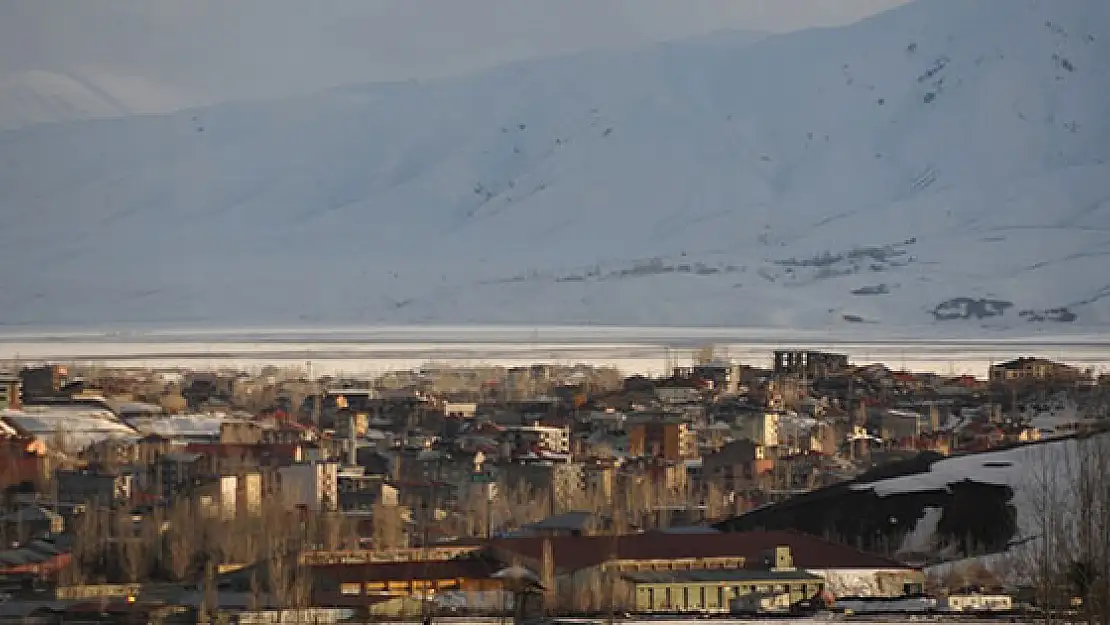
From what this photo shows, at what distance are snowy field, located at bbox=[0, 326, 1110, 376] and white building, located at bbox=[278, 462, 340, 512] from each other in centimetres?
1792

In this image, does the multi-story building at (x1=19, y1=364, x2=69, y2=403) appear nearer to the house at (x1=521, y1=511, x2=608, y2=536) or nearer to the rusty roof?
the house at (x1=521, y1=511, x2=608, y2=536)

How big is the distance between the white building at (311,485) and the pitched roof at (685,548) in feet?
11.7

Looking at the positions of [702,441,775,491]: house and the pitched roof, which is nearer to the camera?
the pitched roof

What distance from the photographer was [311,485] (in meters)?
24.7

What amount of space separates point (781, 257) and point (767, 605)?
6412 cm

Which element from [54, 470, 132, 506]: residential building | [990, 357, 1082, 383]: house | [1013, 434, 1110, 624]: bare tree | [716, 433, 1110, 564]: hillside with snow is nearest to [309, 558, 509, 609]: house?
[1013, 434, 1110, 624]: bare tree

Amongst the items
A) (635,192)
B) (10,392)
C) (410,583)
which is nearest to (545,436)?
(10,392)

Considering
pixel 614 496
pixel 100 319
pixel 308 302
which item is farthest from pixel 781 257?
pixel 614 496

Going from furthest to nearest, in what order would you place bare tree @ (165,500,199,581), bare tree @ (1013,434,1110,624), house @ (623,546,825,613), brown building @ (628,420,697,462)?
brown building @ (628,420,697,462) < bare tree @ (165,500,199,581) < house @ (623,546,825,613) < bare tree @ (1013,434,1110,624)

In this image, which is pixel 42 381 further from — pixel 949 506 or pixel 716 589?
pixel 716 589

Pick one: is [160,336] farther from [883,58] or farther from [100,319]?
[883,58]

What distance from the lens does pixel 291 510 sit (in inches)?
852

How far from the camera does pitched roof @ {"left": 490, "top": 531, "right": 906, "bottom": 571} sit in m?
18.4

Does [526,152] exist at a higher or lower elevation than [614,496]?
higher
